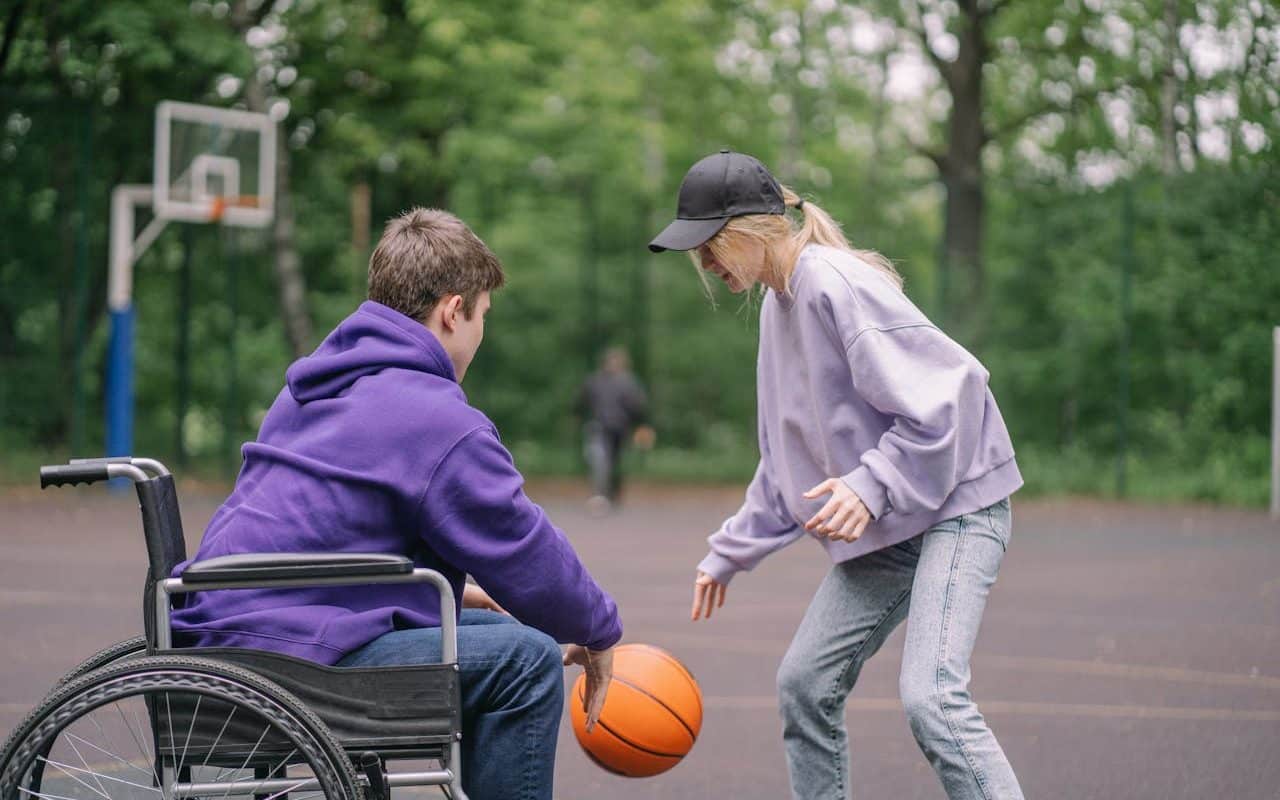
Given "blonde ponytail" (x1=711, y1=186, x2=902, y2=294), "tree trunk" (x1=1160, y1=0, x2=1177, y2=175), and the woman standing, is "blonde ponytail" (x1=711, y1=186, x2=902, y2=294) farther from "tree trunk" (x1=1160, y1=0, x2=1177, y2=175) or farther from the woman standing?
"tree trunk" (x1=1160, y1=0, x2=1177, y2=175)

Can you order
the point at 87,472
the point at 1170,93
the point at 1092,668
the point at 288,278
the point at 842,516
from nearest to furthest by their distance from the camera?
the point at 87,472, the point at 842,516, the point at 1092,668, the point at 288,278, the point at 1170,93

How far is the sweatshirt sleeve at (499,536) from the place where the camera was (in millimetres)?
3176

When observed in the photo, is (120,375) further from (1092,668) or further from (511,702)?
(511,702)

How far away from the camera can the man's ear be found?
339 centimetres

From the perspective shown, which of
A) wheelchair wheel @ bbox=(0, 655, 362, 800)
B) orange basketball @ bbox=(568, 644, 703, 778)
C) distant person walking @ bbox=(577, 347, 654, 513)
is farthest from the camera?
distant person walking @ bbox=(577, 347, 654, 513)

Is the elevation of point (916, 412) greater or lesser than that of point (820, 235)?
lesser

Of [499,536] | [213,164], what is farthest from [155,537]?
[213,164]

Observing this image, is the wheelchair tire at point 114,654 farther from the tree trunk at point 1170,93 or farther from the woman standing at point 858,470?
the tree trunk at point 1170,93

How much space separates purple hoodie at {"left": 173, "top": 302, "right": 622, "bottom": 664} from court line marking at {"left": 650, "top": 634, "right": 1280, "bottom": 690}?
451 centimetres

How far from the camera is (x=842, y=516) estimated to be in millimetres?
3449

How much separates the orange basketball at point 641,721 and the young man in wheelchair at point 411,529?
62cm

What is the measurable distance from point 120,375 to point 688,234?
1459 centimetres

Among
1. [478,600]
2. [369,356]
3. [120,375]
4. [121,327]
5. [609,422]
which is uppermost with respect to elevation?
[369,356]

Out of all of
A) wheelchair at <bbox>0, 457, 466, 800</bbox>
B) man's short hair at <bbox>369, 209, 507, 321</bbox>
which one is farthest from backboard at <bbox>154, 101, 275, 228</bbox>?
wheelchair at <bbox>0, 457, 466, 800</bbox>
